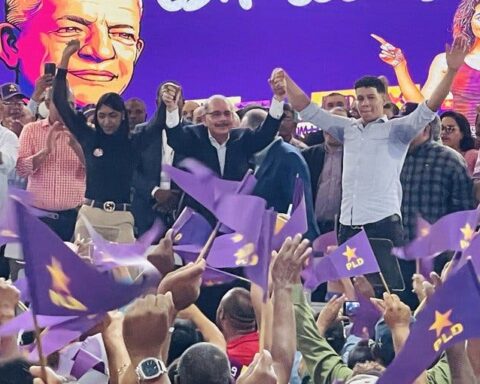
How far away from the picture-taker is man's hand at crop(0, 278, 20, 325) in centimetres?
347

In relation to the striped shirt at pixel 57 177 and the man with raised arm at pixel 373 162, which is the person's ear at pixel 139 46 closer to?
the striped shirt at pixel 57 177

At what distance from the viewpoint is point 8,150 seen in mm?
7473

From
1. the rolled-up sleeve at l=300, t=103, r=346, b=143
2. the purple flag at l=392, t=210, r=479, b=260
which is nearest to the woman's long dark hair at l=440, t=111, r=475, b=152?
the rolled-up sleeve at l=300, t=103, r=346, b=143

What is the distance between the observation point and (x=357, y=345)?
4066 mm

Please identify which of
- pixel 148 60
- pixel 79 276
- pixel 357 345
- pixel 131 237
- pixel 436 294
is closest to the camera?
pixel 436 294

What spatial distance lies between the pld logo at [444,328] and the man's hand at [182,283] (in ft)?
3.01

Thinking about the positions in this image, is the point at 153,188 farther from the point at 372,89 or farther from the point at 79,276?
the point at 79,276

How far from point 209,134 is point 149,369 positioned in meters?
4.15

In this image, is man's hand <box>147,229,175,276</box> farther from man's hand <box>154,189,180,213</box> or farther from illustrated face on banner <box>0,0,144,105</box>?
illustrated face on banner <box>0,0,144,105</box>

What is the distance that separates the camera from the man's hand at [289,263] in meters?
3.49

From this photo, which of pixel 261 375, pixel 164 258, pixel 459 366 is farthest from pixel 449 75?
pixel 261 375

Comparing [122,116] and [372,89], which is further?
[122,116]

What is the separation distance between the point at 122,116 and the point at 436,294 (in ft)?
14.2

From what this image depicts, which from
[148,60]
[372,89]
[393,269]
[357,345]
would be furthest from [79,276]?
[148,60]
